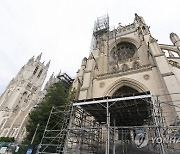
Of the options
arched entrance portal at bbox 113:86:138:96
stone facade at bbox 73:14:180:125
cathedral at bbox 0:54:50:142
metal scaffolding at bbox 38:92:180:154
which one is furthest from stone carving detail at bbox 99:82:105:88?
cathedral at bbox 0:54:50:142

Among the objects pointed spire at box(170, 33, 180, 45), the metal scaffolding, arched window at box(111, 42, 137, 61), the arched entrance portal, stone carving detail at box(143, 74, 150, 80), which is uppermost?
pointed spire at box(170, 33, 180, 45)

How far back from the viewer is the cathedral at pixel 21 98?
3491cm

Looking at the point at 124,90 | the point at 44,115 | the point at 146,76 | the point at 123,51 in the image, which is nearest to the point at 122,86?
the point at 124,90

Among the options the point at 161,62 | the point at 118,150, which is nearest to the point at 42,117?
the point at 118,150

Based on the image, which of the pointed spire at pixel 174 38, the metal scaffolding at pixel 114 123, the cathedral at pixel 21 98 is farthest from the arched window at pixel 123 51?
the cathedral at pixel 21 98

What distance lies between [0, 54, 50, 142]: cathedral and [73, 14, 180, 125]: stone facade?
76.8 ft

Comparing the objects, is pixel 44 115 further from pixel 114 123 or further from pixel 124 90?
pixel 124 90

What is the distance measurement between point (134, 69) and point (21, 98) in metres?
42.2

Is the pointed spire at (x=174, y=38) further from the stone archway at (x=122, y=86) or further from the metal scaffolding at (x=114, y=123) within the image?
the metal scaffolding at (x=114, y=123)

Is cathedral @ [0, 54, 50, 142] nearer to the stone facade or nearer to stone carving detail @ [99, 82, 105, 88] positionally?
the stone facade

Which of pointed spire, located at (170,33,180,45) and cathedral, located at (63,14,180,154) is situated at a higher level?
pointed spire, located at (170,33,180,45)

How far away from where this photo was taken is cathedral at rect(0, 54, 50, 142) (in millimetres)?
34906

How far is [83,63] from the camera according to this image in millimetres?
20750

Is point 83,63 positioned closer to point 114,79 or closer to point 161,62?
point 114,79
